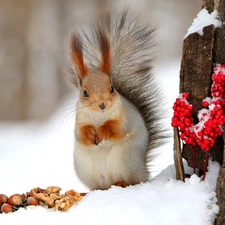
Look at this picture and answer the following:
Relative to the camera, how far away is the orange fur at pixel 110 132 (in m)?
1.71

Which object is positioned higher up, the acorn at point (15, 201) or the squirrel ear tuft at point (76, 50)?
the squirrel ear tuft at point (76, 50)

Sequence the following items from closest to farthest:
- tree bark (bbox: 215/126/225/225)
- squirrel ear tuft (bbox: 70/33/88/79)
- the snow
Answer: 1. tree bark (bbox: 215/126/225/225)
2. the snow
3. squirrel ear tuft (bbox: 70/33/88/79)

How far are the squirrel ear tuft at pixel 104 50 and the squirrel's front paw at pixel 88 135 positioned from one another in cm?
17

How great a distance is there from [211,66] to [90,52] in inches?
17.1

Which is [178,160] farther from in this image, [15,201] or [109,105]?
[15,201]

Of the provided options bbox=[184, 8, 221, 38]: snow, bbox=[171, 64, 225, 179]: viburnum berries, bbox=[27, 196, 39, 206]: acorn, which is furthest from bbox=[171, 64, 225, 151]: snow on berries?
bbox=[27, 196, 39, 206]: acorn

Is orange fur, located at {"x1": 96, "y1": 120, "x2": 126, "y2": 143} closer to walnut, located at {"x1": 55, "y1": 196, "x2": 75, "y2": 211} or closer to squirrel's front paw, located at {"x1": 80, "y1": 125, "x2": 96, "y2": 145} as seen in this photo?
squirrel's front paw, located at {"x1": 80, "y1": 125, "x2": 96, "y2": 145}

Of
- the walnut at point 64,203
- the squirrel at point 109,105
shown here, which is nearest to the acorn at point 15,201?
the walnut at point 64,203

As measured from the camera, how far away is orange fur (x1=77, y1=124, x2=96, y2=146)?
1.72m

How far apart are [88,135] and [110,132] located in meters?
0.06

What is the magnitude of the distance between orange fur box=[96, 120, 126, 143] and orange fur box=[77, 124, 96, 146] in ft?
0.05

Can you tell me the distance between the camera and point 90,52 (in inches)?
73.9

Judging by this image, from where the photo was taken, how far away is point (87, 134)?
1.73 m

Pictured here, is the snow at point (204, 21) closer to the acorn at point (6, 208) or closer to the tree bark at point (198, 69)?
the tree bark at point (198, 69)
